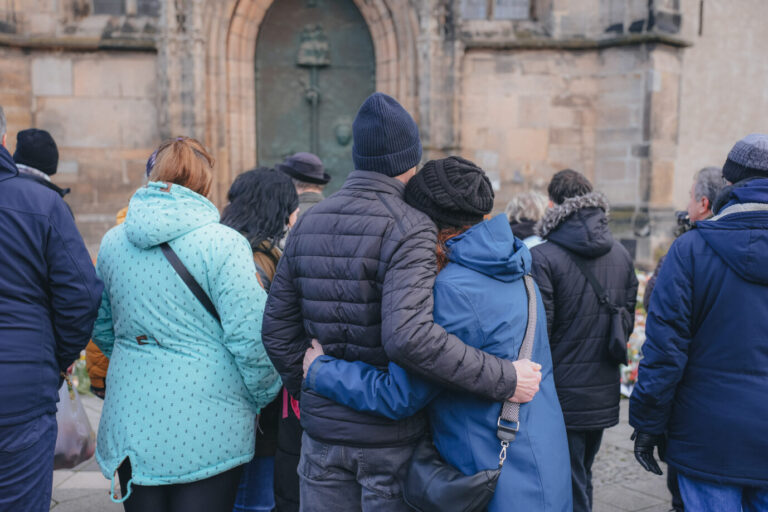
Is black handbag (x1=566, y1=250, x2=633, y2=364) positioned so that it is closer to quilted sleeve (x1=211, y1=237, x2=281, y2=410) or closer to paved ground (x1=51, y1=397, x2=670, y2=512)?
paved ground (x1=51, y1=397, x2=670, y2=512)

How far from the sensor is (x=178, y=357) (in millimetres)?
2299

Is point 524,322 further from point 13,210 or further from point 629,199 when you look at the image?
point 629,199

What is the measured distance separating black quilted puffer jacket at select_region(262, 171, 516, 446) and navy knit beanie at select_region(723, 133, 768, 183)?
51.4 inches

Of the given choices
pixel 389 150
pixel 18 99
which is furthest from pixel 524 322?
pixel 18 99

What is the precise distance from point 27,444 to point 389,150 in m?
1.40

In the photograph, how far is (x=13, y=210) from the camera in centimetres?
213

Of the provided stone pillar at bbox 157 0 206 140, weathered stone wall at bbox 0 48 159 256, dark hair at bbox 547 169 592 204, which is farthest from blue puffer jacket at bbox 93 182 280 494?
weathered stone wall at bbox 0 48 159 256

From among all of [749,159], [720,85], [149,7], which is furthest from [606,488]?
[720,85]

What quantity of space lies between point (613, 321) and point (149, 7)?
7549mm

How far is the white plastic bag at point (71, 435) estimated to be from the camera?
310cm

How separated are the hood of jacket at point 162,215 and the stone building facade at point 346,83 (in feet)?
21.6

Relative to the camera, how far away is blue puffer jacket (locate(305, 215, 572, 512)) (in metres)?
1.88

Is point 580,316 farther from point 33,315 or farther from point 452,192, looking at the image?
point 33,315

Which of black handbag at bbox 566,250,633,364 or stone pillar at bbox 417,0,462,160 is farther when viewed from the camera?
stone pillar at bbox 417,0,462,160
